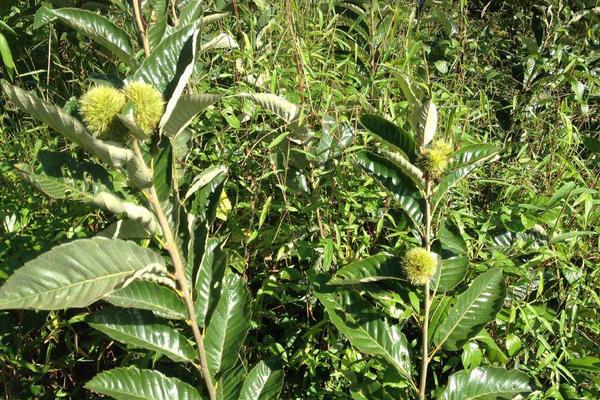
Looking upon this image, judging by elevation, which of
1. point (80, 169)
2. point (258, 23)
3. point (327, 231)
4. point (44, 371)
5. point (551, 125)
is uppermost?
point (258, 23)

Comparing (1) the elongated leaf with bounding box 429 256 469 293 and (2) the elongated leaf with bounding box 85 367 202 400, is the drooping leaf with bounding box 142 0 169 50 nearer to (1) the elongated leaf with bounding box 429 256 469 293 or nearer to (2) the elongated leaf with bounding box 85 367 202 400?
(2) the elongated leaf with bounding box 85 367 202 400

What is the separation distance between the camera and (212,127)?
227cm

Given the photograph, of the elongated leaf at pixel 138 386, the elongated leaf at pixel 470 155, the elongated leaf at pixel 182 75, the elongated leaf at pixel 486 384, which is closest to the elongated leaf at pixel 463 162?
the elongated leaf at pixel 470 155

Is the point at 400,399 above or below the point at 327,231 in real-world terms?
below

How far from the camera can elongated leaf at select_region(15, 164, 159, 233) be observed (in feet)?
3.84

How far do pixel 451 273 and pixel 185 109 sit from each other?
791mm

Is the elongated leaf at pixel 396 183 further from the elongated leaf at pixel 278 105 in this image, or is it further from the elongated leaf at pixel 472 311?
the elongated leaf at pixel 278 105

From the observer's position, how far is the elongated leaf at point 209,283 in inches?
58.9

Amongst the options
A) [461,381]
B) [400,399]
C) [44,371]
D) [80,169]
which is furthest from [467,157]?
[44,371]

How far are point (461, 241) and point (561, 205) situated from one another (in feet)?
Result: 2.09

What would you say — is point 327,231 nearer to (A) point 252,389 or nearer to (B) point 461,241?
(B) point 461,241

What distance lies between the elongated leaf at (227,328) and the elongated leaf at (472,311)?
19.0 inches

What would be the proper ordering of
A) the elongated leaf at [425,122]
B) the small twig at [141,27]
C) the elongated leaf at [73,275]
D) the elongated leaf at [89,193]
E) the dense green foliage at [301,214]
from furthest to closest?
the small twig at [141,27] → the elongated leaf at [425,122] → the dense green foliage at [301,214] → the elongated leaf at [89,193] → the elongated leaf at [73,275]

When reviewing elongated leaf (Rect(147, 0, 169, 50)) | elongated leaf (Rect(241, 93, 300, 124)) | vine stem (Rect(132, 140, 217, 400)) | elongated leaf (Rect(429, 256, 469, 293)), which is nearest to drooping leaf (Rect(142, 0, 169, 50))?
elongated leaf (Rect(147, 0, 169, 50))
